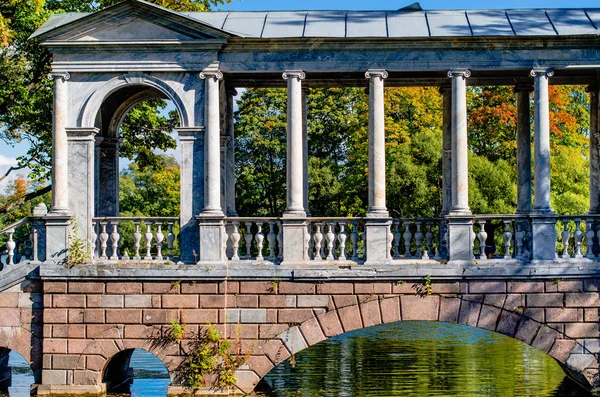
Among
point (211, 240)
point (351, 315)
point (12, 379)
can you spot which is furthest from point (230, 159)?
point (12, 379)

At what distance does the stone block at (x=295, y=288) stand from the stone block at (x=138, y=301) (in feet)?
7.93

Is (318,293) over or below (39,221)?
below

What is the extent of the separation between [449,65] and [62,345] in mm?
8851

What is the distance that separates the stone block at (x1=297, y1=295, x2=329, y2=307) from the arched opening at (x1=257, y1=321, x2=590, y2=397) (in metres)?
1.19

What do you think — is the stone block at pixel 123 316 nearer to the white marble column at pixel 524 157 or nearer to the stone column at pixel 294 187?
the stone column at pixel 294 187

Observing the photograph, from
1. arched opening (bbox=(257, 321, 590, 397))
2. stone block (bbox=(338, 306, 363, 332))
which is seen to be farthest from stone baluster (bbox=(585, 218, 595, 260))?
stone block (bbox=(338, 306, 363, 332))

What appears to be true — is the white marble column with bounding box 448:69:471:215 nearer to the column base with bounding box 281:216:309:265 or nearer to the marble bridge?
the marble bridge

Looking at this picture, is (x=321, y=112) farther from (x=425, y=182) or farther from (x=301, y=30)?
(x=301, y=30)

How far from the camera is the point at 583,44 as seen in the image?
16.2 metres

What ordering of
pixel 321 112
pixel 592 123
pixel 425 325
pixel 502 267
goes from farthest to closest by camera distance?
pixel 321 112 → pixel 425 325 → pixel 592 123 → pixel 502 267

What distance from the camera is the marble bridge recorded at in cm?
1581

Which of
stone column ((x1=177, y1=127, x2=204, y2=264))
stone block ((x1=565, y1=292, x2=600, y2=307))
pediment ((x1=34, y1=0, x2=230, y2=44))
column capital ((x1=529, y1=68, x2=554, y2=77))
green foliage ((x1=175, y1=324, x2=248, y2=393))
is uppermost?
pediment ((x1=34, y1=0, x2=230, y2=44))

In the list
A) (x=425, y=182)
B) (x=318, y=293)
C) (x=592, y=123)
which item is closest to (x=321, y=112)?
(x=425, y=182)

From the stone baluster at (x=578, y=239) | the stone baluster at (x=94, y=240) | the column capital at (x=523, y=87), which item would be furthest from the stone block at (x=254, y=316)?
the column capital at (x=523, y=87)
